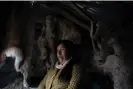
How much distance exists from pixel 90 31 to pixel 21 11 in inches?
17.7

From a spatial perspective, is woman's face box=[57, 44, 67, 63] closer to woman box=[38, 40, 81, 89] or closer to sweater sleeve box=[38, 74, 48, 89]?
woman box=[38, 40, 81, 89]

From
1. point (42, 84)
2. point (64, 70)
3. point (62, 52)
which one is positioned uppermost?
point (62, 52)

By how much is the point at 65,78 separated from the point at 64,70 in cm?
5

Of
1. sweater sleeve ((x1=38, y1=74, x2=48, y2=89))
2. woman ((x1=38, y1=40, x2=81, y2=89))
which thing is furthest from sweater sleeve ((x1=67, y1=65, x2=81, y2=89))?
sweater sleeve ((x1=38, y1=74, x2=48, y2=89))

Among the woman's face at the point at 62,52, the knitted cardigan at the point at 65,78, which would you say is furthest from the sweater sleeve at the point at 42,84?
the woman's face at the point at 62,52

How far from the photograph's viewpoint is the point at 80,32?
1.68m

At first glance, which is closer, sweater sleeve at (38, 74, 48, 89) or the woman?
the woman

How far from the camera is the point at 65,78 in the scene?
4.88 ft

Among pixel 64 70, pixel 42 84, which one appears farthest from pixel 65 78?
pixel 42 84

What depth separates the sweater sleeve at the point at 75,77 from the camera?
1420 mm

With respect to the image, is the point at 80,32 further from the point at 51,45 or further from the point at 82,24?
the point at 51,45

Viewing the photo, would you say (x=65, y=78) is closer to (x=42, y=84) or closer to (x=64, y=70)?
(x=64, y=70)

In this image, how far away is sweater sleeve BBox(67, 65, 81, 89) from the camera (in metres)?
1.42

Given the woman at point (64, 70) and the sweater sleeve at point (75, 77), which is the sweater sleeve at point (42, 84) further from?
the sweater sleeve at point (75, 77)
